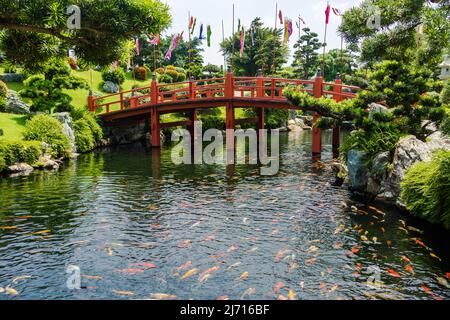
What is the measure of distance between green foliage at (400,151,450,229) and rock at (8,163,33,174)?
1918 cm

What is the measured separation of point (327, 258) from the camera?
11.2m

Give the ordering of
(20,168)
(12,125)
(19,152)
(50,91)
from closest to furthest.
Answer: (20,168) → (19,152) → (12,125) → (50,91)

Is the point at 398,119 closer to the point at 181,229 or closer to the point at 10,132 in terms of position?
the point at 181,229

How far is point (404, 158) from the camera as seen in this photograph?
15.6 meters

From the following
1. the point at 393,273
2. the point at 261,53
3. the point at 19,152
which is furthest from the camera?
the point at 261,53

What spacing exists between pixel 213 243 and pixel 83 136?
22.6 metres

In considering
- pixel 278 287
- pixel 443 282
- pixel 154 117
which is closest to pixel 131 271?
pixel 278 287

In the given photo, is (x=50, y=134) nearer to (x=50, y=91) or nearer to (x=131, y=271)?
(x=50, y=91)

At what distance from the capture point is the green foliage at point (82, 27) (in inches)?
504

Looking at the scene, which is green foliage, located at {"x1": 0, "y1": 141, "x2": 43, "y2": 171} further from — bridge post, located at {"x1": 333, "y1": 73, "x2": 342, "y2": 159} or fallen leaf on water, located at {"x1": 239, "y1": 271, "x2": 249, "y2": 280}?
bridge post, located at {"x1": 333, "y1": 73, "x2": 342, "y2": 159}

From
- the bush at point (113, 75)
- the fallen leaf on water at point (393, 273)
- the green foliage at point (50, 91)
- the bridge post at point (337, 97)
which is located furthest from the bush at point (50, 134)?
the bush at point (113, 75)

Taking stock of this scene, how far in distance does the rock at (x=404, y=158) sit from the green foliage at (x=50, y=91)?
2578cm

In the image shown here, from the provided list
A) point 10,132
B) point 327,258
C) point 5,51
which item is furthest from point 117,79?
point 327,258

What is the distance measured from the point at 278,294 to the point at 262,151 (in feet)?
78.6
